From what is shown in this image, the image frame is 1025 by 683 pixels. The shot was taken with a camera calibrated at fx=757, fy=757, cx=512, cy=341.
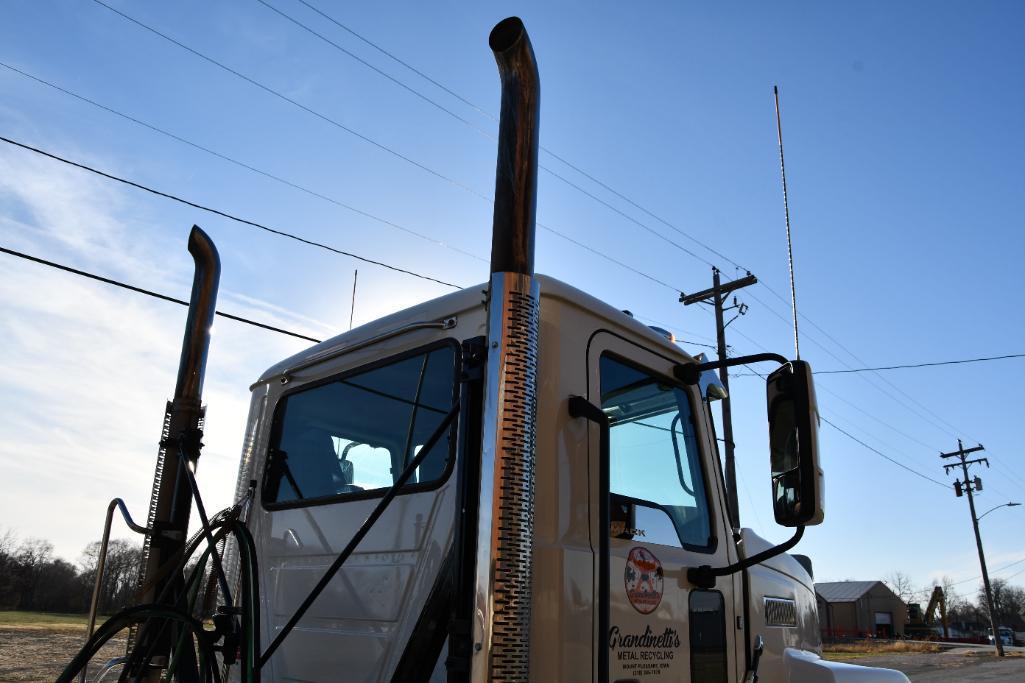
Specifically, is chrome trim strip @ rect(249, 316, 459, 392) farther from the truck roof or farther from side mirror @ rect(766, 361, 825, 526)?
side mirror @ rect(766, 361, 825, 526)

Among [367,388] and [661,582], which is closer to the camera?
[661,582]

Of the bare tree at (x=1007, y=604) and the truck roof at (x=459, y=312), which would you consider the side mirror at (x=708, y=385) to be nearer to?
the truck roof at (x=459, y=312)

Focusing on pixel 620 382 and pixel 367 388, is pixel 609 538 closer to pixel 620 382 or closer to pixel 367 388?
pixel 620 382

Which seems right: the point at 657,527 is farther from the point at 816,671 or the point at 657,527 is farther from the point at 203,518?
the point at 203,518

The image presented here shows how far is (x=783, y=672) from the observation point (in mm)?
3279

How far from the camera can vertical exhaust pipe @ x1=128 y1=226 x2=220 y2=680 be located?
2.89 meters

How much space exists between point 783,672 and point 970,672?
93.3 feet

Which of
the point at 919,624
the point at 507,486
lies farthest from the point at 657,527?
the point at 919,624

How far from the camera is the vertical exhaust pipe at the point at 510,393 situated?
1834 mm

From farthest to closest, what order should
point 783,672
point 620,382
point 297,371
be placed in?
point 297,371
point 783,672
point 620,382

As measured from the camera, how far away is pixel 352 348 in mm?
3289

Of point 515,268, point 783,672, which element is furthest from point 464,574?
point 783,672

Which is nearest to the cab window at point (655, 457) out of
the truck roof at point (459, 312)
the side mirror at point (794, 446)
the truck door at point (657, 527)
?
the truck door at point (657, 527)

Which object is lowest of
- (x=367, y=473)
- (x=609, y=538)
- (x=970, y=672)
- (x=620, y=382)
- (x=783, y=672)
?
(x=970, y=672)
